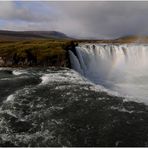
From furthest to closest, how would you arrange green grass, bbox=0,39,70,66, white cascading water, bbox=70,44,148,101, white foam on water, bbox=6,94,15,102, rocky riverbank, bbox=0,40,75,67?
green grass, bbox=0,39,70,66
rocky riverbank, bbox=0,40,75,67
white cascading water, bbox=70,44,148,101
white foam on water, bbox=6,94,15,102

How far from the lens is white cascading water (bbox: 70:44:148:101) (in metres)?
44.1

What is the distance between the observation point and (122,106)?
875 inches

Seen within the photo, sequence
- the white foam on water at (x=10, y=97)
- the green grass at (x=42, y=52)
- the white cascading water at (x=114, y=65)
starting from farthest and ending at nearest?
the green grass at (x=42, y=52) < the white cascading water at (x=114, y=65) < the white foam on water at (x=10, y=97)

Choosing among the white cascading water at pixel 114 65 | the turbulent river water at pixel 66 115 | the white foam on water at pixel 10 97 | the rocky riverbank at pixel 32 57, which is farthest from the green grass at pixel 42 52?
the white foam on water at pixel 10 97

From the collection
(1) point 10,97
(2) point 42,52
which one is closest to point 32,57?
(2) point 42,52

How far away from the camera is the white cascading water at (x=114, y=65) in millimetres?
44069

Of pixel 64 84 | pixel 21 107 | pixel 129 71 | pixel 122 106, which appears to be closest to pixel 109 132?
pixel 122 106

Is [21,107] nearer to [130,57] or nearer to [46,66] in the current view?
[46,66]

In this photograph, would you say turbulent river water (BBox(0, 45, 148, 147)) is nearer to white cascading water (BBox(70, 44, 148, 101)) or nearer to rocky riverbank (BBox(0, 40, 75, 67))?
white cascading water (BBox(70, 44, 148, 101))

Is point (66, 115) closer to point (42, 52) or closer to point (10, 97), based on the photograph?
point (10, 97)

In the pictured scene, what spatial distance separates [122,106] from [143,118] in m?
2.70

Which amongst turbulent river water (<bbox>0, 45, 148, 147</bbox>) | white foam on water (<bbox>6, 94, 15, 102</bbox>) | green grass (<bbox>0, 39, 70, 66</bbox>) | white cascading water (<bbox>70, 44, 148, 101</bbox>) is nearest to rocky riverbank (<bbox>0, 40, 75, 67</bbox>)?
green grass (<bbox>0, 39, 70, 66</bbox>)

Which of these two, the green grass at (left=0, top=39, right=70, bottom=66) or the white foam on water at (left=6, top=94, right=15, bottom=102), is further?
the green grass at (left=0, top=39, right=70, bottom=66)

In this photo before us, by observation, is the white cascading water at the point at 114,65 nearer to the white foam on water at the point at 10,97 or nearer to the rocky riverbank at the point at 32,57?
the rocky riverbank at the point at 32,57
